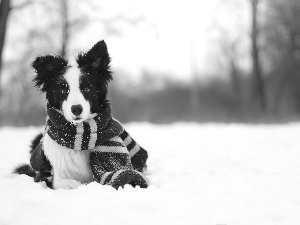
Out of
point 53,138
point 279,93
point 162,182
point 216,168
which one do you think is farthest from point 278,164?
point 279,93

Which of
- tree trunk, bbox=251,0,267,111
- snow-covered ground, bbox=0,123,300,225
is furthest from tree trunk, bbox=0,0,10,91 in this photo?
tree trunk, bbox=251,0,267,111

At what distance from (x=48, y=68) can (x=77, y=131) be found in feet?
1.98

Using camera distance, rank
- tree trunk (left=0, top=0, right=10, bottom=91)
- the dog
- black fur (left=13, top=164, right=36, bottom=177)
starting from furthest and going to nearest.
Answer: tree trunk (left=0, top=0, right=10, bottom=91), black fur (left=13, top=164, right=36, bottom=177), the dog

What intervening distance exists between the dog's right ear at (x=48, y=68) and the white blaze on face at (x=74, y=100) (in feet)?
0.36

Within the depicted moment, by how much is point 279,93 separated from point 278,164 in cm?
2392

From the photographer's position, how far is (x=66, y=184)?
9.72 ft

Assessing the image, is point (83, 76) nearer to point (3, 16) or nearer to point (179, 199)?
point (179, 199)

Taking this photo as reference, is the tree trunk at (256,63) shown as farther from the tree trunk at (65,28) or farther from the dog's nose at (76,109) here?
the dog's nose at (76,109)

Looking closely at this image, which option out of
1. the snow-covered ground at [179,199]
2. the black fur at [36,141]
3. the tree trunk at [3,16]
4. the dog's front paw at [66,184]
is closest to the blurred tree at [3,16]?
the tree trunk at [3,16]

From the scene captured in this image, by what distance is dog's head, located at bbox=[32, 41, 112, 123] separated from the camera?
2934mm

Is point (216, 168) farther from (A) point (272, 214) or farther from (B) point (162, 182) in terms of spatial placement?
(A) point (272, 214)

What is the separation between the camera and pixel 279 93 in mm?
26641

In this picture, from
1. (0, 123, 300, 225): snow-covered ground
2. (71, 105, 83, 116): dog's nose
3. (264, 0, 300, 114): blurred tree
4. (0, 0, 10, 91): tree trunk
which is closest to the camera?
(0, 123, 300, 225): snow-covered ground

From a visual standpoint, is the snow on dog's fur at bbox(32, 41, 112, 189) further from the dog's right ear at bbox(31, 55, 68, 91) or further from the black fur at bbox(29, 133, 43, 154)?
the black fur at bbox(29, 133, 43, 154)
